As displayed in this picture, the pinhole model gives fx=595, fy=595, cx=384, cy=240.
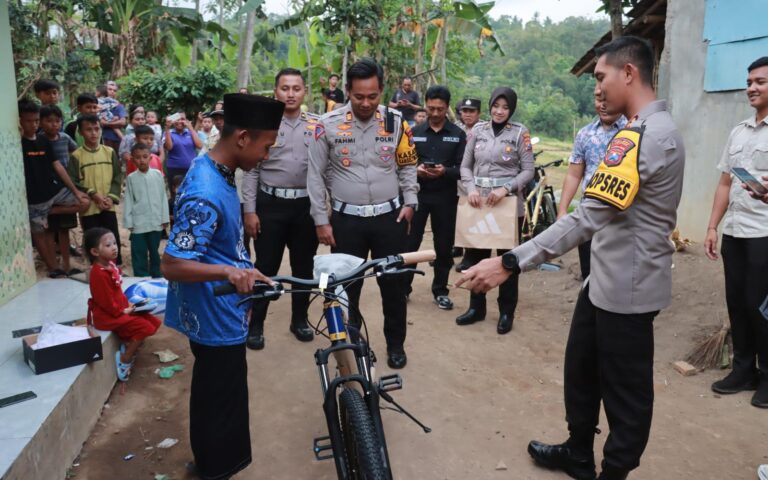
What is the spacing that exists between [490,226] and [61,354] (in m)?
3.34

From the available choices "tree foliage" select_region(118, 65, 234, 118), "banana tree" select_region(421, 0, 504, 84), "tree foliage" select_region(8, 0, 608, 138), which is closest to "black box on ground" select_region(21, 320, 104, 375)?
"tree foliage" select_region(8, 0, 608, 138)

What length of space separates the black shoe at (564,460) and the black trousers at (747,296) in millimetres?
1618

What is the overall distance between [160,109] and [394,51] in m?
5.42

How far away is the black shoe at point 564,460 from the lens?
303 cm

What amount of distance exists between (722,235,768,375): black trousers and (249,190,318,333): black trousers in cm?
294

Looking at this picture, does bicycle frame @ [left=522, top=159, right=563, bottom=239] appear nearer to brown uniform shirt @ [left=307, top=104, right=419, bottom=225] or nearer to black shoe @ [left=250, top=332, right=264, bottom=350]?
brown uniform shirt @ [left=307, top=104, right=419, bottom=225]

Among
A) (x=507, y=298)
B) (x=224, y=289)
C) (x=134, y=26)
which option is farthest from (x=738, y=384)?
(x=134, y=26)

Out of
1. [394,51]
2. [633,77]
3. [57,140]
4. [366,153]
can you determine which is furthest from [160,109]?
[633,77]

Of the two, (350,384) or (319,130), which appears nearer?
(350,384)

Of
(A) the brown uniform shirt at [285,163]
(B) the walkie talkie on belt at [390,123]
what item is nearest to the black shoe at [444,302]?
(A) the brown uniform shirt at [285,163]

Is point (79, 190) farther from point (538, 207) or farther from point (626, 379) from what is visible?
point (538, 207)

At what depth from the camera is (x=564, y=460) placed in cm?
308

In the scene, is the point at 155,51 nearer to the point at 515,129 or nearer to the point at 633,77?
the point at 515,129

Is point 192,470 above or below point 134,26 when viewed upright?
below
